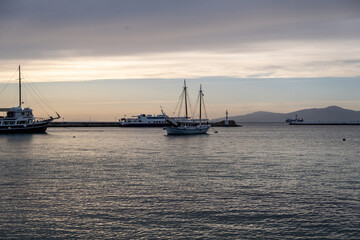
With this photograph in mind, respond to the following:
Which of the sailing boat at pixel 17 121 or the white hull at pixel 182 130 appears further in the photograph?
the sailing boat at pixel 17 121

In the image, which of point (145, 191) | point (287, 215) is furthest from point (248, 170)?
point (287, 215)

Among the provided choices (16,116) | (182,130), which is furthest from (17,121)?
(182,130)

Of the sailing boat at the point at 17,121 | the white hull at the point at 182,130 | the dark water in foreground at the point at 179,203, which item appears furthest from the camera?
the sailing boat at the point at 17,121

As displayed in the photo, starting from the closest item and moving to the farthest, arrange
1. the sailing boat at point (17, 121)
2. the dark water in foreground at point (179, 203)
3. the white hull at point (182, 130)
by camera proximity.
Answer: the dark water in foreground at point (179, 203), the white hull at point (182, 130), the sailing boat at point (17, 121)

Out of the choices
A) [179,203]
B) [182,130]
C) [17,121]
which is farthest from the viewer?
[17,121]

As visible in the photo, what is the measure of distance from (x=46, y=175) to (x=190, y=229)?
60.4ft

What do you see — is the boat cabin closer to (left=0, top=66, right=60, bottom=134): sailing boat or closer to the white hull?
(left=0, top=66, right=60, bottom=134): sailing boat

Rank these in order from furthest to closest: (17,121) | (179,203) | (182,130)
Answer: (17,121) < (182,130) < (179,203)

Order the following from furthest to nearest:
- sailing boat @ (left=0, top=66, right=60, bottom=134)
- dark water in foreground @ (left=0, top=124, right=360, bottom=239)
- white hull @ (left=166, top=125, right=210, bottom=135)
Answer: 1. sailing boat @ (left=0, top=66, right=60, bottom=134)
2. white hull @ (left=166, top=125, right=210, bottom=135)
3. dark water in foreground @ (left=0, top=124, right=360, bottom=239)

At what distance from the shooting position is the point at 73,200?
21.1 m

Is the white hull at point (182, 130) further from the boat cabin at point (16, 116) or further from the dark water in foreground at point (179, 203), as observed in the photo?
the dark water in foreground at point (179, 203)

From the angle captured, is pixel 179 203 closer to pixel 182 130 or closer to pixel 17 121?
pixel 182 130

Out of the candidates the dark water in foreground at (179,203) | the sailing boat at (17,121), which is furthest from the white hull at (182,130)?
the dark water in foreground at (179,203)

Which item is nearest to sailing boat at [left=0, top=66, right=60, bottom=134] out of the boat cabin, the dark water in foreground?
the boat cabin
